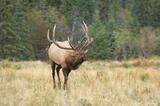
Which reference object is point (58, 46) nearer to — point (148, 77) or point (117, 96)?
point (117, 96)

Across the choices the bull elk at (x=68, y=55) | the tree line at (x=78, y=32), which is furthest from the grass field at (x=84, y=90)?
the tree line at (x=78, y=32)

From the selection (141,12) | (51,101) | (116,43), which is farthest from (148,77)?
(141,12)

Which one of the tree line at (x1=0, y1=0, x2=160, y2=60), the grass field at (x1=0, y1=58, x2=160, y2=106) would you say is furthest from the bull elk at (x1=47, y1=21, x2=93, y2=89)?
the tree line at (x1=0, y1=0, x2=160, y2=60)

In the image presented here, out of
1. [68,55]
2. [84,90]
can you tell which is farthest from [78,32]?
[84,90]

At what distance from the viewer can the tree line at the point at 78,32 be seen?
48781 millimetres

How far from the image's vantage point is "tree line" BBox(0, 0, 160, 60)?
1921 inches

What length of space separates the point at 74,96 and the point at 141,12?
64.9 metres

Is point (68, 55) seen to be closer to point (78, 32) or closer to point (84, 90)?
point (84, 90)

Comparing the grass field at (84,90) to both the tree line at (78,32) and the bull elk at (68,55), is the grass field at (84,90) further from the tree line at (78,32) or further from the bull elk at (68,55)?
the tree line at (78,32)

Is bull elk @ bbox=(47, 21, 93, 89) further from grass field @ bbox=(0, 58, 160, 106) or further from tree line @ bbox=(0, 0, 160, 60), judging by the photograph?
tree line @ bbox=(0, 0, 160, 60)

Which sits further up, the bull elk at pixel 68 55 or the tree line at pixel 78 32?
the bull elk at pixel 68 55

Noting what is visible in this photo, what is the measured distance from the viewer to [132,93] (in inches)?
432

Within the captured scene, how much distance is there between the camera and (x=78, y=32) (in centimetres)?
6178

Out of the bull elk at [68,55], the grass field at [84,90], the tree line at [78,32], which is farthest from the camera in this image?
the tree line at [78,32]
